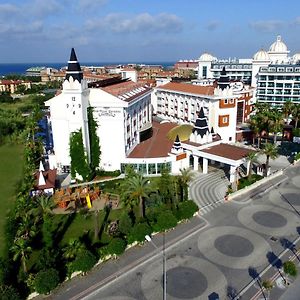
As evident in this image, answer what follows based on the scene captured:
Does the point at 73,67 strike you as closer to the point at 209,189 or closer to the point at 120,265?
the point at 209,189

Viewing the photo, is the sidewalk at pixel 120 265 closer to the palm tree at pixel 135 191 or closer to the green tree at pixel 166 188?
the palm tree at pixel 135 191

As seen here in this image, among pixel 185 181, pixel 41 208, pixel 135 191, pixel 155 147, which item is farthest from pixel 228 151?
pixel 41 208

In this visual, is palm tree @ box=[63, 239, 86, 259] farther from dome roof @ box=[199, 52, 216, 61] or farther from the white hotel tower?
dome roof @ box=[199, 52, 216, 61]

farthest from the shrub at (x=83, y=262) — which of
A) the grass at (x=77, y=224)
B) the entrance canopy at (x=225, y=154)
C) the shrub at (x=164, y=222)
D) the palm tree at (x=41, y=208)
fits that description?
the entrance canopy at (x=225, y=154)

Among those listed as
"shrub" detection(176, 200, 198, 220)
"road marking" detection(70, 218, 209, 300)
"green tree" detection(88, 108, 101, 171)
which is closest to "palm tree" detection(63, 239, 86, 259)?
"road marking" detection(70, 218, 209, 300)

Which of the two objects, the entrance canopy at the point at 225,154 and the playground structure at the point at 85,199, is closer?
A: the playground structure at the point at 85,199

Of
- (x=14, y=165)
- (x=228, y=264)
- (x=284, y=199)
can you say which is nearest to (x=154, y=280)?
(x=228, y=264)
